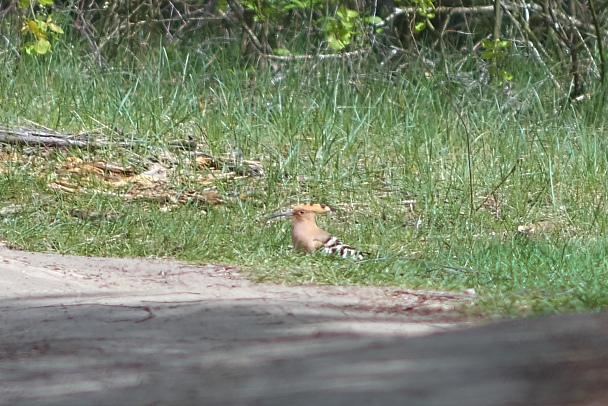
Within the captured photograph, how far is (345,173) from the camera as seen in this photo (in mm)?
7562

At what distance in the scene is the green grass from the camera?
558 centimetres

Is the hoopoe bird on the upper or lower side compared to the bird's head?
lower

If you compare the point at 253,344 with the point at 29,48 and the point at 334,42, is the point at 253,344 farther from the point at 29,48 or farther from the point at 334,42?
the point at 29,48

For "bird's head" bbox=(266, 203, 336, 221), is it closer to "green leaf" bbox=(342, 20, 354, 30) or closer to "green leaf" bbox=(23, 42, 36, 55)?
"green leaf" bbox=(342, 20, 354, 30)

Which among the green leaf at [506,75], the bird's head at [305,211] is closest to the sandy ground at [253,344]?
the bird's head at [305,211]

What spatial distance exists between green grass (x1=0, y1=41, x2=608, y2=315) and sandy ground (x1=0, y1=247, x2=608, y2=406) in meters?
0.49

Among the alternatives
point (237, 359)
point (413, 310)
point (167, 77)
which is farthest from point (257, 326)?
point (167, 77)

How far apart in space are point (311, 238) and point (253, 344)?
2.80 metres

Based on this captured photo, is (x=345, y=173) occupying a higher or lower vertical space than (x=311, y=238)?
lower

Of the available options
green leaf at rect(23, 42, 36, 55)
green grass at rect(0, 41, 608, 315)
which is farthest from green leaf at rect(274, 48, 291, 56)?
green leaf at rect(23, 42, 36, 55)

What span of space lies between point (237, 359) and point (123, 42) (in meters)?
9.22

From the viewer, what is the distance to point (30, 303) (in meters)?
4.17

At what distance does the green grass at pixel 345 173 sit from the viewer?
5582 mm

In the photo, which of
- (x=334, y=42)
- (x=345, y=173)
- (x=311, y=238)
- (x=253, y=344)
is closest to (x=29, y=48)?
(x=334, y=42)
